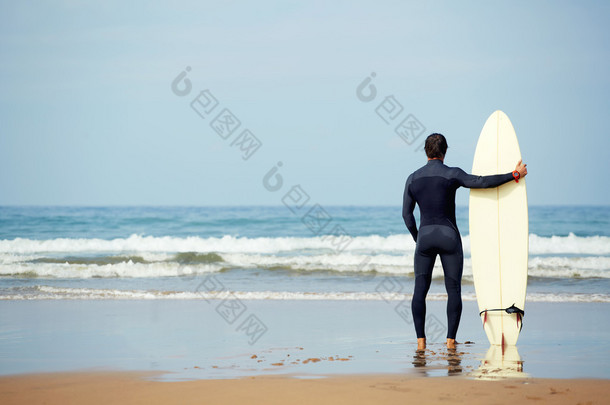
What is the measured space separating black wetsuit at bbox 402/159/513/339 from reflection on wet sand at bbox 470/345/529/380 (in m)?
0.41

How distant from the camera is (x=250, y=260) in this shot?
1488cm

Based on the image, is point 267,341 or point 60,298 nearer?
point 267,341

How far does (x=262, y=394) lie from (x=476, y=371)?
1.46 meters

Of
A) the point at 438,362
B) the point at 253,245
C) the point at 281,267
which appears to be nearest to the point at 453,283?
the point at 438,362

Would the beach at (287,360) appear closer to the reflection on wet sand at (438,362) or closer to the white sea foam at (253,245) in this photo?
the reflection on wet sand at (438,362)

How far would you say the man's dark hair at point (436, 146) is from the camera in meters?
5.02

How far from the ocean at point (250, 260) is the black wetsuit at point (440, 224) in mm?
3953

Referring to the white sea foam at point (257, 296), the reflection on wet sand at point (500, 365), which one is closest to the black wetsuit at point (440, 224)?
the reflection on wet sand at point (500, 365)

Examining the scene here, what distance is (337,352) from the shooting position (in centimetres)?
492

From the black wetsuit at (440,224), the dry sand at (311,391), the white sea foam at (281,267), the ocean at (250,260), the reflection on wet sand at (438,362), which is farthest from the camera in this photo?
the white sea foam at (281,267)

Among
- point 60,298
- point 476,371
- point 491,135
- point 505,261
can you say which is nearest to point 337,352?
point 476,371

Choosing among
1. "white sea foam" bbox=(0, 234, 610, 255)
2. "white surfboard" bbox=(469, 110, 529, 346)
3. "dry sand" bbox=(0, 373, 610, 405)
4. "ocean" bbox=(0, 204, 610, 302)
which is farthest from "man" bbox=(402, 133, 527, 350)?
"white sea foam" bbox=(0, 234, 610, 255)

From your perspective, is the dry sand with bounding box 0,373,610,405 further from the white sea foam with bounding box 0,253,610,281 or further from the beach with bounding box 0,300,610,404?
the white sea foam with bounding box 0,253,610,281

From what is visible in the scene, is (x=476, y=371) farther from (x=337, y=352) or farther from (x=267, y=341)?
(x=267, y=341)
